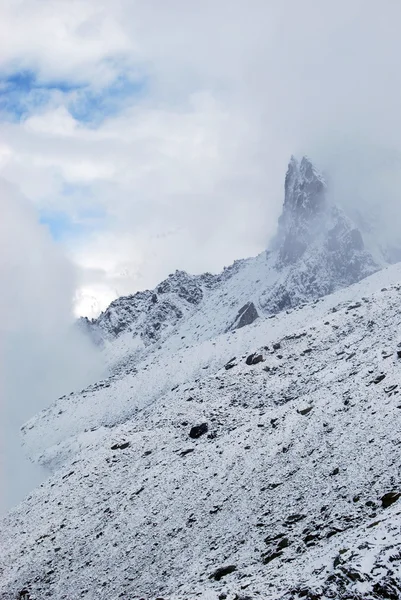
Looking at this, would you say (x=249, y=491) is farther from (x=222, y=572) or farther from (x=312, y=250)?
(x=312, y=250)

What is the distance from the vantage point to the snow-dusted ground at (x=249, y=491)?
66.4 feet

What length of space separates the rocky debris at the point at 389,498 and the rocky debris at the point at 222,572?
7385 mm

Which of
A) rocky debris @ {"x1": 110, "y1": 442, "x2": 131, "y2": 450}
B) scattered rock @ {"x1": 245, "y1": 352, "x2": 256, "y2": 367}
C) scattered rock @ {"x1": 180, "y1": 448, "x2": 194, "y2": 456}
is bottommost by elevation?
scattered rock @ {"x1": 180, "y1": 448, "x2": 194, "y2": 456}

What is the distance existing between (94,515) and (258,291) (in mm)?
115090

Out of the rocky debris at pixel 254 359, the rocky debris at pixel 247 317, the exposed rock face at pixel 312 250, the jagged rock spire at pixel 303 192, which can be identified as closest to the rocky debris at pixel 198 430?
the rocky debris at pixel 254 359

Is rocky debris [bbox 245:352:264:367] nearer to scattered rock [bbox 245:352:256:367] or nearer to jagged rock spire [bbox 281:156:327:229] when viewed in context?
scattered rock [bbox 245:352:256:367]

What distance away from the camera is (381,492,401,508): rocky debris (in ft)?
71.7

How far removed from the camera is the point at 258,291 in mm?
148000

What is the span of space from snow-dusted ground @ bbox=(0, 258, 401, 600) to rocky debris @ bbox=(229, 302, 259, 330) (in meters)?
67.9

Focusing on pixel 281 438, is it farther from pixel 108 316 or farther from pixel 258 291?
pixel 108 316

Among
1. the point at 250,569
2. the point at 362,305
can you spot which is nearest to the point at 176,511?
the point at 250,569

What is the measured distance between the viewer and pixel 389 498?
2208 centimetres

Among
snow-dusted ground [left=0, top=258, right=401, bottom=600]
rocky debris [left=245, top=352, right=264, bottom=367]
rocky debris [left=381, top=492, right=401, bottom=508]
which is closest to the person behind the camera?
snow-dusted ground [left=0, top=258, right=401, bottom=600]

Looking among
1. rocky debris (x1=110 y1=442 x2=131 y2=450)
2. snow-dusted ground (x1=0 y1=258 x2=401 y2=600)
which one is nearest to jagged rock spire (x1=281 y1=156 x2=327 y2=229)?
snow-dusted ground (x1=0 y1=258 x2=401 y2=600)
